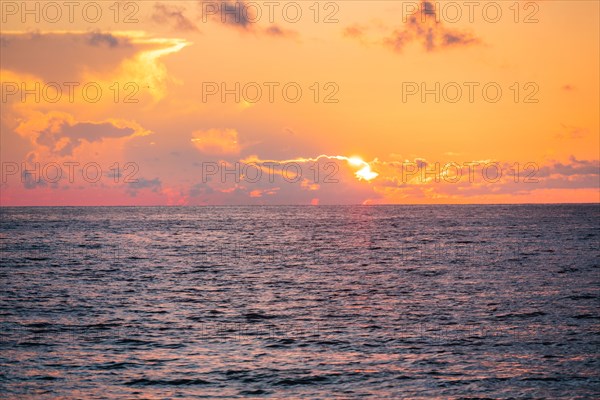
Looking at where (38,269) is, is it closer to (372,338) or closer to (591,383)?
(372,338)

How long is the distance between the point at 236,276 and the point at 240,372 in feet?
131

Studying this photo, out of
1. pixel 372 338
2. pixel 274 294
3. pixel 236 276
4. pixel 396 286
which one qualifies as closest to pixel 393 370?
pixel 372 338

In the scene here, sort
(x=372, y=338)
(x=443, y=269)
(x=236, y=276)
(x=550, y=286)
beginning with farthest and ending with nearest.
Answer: (x=443, y=269), (x=236, y=276), (x=550, y=286), (x=372, y=338)

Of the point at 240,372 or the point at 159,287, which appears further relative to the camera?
the point at 159,287

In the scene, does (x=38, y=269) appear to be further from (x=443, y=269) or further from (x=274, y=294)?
(x=443, y=269)

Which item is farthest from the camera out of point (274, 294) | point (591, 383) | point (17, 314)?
point (274, 294)

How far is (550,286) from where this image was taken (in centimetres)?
5944

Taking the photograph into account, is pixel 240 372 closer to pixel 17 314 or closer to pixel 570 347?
pixel 570 347

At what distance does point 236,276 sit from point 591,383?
149ft

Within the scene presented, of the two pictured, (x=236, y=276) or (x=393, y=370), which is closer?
(x=393, y=370)

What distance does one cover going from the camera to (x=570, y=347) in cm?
3447

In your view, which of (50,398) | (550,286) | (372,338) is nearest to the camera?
(50,398)

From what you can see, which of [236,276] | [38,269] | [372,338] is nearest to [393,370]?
[372,338]

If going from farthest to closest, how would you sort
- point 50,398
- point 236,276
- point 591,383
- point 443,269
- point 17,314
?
point 443,269 < point 236,276 < point 17,314 < point 591,383 < point 50,398
